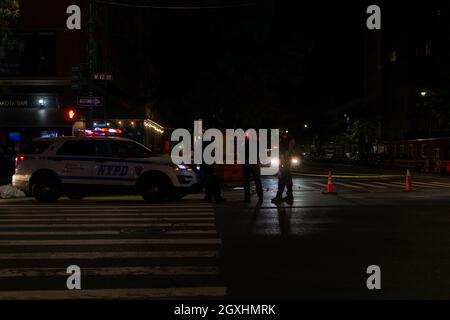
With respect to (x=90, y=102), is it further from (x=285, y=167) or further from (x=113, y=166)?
(x=285, y=167)

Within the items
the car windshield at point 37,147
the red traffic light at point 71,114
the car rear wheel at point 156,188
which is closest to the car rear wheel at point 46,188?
the car windshield at point 37,147

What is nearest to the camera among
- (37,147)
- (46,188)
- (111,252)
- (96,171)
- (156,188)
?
(111,252)

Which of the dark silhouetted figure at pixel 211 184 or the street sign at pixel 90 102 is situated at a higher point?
the street sign at pixel 90 102

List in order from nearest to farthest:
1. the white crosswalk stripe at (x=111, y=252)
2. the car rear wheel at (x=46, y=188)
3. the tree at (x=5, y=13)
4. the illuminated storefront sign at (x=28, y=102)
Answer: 1. the white crosswalk stripe at (x=111, y=252)
2. the car rear wheel at (x=46, y=188)
3. the tree at (x=5, y=13)
4. the illuminated storefront sign at (x=28, y=102)

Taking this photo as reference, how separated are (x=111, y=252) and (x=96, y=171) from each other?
795 cm

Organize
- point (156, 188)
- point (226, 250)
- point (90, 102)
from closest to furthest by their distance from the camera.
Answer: point (226, 250) → point (156, 188) → point (90, 102)

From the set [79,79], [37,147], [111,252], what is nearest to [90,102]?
[79,79]

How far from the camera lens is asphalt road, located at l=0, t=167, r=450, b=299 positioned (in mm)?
6895

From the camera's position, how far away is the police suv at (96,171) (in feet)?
54.5

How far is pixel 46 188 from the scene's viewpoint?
17.0 meters

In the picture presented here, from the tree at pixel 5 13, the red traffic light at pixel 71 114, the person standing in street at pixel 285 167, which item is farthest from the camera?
the red traffic light at pixel 71 114

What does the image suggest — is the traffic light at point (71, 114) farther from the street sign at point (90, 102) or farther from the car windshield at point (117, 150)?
the car windshield at point (117, 150)
